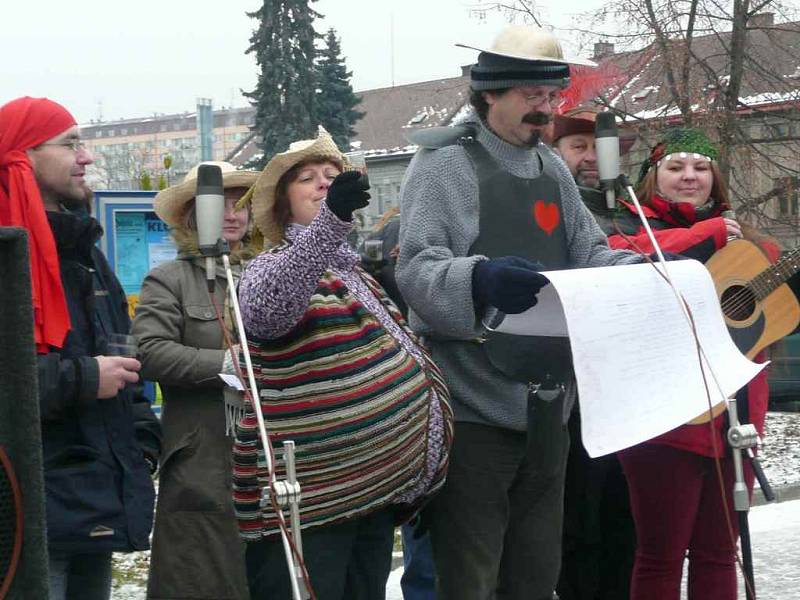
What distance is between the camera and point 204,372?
4.40 meters

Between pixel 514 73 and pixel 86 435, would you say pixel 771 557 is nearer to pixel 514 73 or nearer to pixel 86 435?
pixel 514 73

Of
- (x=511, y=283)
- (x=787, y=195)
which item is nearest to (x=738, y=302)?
(x=511, y=283)

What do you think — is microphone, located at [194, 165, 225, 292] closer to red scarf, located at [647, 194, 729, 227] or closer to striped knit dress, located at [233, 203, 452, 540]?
striped knit dress, located at [233, 203, 452, 540]

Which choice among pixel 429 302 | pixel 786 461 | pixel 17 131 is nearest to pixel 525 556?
pixel 429 302

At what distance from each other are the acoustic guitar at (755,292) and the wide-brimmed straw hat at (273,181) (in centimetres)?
157

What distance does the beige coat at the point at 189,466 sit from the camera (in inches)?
174

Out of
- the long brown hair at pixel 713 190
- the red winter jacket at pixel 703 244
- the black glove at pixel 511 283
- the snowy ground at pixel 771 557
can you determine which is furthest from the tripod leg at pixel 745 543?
the snowy ground at pixel 771 557

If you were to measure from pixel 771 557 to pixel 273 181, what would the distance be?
4042mm

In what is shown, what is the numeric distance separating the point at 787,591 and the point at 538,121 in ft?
10.8

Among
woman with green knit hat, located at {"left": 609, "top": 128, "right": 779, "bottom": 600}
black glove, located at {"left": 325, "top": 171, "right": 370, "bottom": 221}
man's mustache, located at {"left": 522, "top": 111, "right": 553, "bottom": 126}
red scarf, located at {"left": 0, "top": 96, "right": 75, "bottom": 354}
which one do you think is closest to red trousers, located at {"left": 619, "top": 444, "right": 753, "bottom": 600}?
woman with green knit hat, located at {"left": 609, "top": 128, "right": 779, "bottom": 600}

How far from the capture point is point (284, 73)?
34.8m

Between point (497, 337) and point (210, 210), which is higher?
point (210, 210)

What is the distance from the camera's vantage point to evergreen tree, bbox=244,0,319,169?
34.8 meters

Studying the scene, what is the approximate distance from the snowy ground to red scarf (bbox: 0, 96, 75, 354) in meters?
2.66
